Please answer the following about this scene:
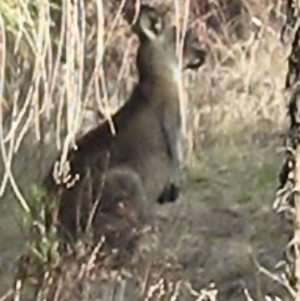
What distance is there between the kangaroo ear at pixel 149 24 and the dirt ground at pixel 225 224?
102cm

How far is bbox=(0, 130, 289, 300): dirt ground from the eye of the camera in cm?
738

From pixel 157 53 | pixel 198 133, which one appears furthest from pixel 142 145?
pixel 198 133

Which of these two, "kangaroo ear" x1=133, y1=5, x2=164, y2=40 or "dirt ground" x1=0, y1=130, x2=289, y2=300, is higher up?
"kangaroo ear" x1=133, y1=5, x2=164, y2=40

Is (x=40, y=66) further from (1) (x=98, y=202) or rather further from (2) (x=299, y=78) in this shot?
(1) (x=98, y=202)

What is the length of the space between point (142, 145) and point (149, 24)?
0.81 metres

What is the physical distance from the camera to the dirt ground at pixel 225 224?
7375 millimetres

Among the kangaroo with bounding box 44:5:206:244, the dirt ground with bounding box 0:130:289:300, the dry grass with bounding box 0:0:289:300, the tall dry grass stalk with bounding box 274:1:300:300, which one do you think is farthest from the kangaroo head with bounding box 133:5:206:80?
the tall dry grass stalk with bounding box 274:1:300:300

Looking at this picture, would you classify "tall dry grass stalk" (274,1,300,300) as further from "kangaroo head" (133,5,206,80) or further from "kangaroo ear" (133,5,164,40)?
"kangaroo head" (133,5,206,80)

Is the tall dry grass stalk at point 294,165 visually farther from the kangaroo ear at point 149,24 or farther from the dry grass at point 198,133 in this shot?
the kangaroo ear at point 149,24

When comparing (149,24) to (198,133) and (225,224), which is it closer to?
(225,224)

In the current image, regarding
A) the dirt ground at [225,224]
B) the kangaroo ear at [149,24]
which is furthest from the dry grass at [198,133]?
the kangaroo ear at [149,24]

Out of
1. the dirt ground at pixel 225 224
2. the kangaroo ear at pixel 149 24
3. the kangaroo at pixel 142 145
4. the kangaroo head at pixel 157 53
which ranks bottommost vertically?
the dirt ground at pixel 225 224

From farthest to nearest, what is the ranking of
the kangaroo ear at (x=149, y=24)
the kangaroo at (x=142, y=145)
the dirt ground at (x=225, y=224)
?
1. the kangaroo ear at (x=149, y=24)
2. the dirt ground at (x=225, y=224)
3. the kangaroo at (x=142, y=145)

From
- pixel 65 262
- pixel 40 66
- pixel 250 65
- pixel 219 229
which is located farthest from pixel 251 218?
pixel 40 66
